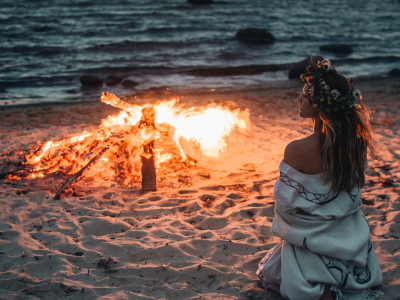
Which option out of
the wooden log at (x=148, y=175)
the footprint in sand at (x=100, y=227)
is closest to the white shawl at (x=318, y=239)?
the footprint in sand at (x=100, y=227)

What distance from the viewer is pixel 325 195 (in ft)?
8.35

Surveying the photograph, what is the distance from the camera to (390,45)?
22.8 metres

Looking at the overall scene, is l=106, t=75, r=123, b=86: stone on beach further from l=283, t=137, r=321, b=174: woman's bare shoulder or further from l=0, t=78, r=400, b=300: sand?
l=283, t=137, r=321, b=174: woman's bare shoulder

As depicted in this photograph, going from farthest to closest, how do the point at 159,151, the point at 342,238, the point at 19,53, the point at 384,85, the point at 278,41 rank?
the point at 278,41 < the point at 19,53 < the point at 384,85 < the point at 159,151 < the point at 342,238

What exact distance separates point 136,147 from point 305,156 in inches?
131

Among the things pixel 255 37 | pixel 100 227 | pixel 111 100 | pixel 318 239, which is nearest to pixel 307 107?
pixel 318 239

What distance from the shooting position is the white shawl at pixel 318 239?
99.5 inches

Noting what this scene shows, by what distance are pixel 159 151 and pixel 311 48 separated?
19.8 meters

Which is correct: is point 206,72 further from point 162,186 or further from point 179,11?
point 179,11

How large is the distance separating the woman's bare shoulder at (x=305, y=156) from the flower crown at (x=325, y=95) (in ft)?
0.96

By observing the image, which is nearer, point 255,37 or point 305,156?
point 305,156

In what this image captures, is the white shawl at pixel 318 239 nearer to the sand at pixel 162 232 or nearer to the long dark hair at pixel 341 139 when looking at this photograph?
the long dark hair at pixel 341 139

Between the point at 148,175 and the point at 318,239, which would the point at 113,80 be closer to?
the point at 148,175

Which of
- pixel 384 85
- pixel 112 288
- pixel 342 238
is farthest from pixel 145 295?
pixel 384 85
